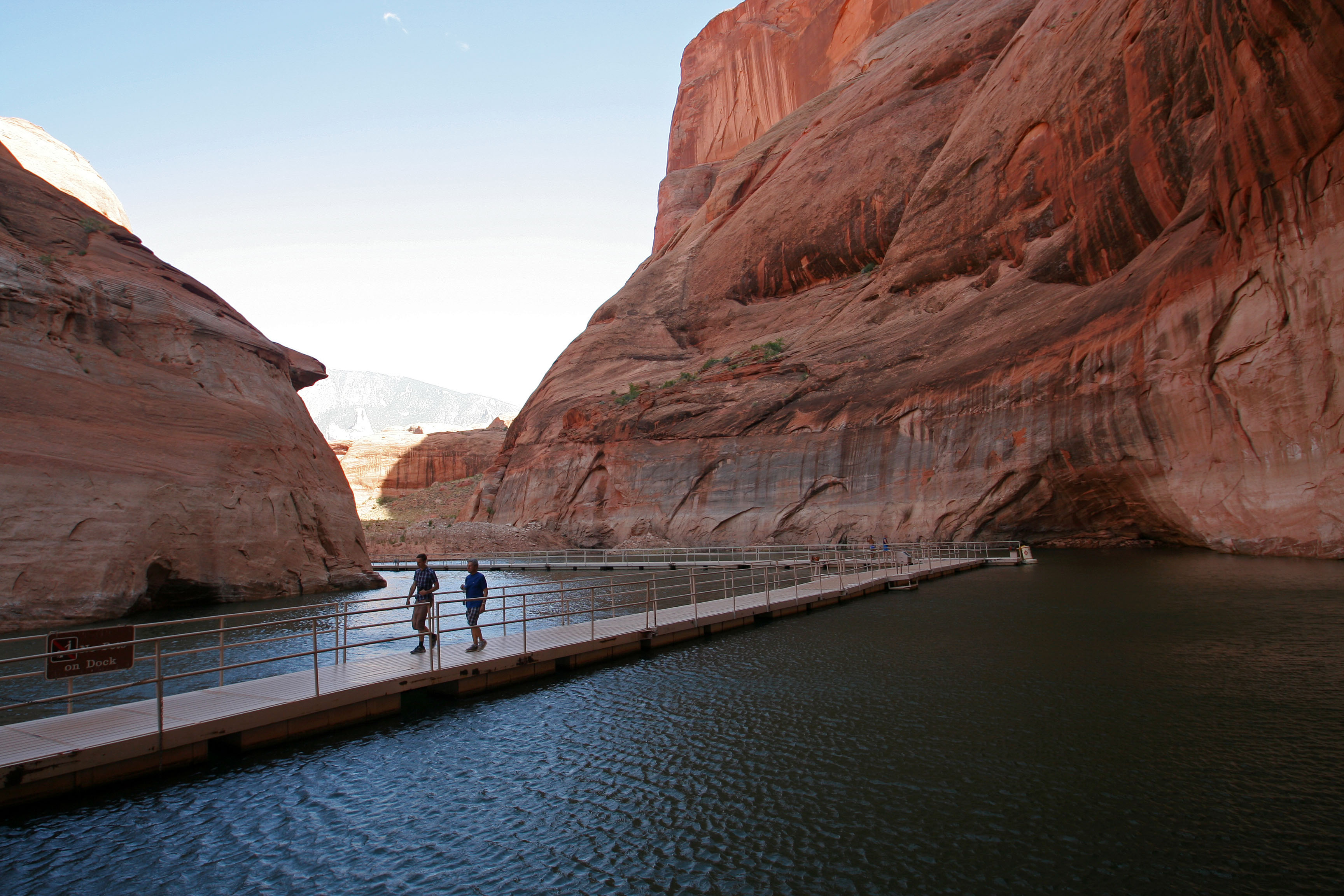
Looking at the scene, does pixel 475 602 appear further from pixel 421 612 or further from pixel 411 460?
pixel 411 460

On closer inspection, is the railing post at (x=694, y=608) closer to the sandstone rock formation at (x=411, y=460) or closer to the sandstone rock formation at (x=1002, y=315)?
the sandstone rock formation at (x=1002, y=315)

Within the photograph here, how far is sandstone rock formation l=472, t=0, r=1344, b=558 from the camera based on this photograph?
809 inches

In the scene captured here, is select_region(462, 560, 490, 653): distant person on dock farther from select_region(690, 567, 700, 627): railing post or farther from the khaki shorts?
select_region(690, 567, 700, 627): railing post

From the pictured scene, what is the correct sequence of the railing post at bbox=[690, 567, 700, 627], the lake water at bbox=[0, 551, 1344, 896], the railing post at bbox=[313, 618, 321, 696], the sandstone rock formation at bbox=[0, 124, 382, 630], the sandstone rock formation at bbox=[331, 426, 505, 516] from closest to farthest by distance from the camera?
1. the lake water at bbox=[0, 551, 1344, 896]
2. the railing post at bbox=[313, 618, 321, 696]
3. the railing post at bbox=[690, 567, 700, 627]
4. the sandstone rock formation at bbox=[0, 124, 382, 630]
5. the sandstone rock formation at bbox=[331, 426, 505, 516]

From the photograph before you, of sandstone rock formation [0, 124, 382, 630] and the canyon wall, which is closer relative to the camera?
sandstone rock formation [0, 124, 382, 630]

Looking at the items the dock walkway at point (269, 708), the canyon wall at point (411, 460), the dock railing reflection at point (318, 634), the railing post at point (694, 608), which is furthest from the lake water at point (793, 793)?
the canyon wall at point (411, 460)

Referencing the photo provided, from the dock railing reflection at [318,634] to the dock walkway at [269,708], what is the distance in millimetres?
177

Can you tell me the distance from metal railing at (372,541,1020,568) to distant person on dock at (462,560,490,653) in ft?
43.2

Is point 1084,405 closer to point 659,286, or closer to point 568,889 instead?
point 568,889

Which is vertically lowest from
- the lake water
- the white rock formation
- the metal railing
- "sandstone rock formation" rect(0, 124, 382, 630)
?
the lake water

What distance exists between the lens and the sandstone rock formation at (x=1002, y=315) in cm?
2055

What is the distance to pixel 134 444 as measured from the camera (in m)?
20.1

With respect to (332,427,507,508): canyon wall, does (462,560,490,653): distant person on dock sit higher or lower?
lower

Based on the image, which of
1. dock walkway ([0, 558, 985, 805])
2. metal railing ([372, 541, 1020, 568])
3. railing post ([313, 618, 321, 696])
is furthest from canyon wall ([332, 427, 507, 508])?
railing post ([313, 618, 321, 696])
